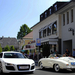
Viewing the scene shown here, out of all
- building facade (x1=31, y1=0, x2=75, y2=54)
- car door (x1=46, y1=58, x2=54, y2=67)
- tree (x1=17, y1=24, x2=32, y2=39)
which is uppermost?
tree (x1=17, y1=24, x2=32, y2=39)

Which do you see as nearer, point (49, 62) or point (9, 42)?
point (49, 62)

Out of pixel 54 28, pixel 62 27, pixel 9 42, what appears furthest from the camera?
pixel 9 42

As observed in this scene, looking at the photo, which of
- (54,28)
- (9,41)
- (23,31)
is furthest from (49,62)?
(9,41)

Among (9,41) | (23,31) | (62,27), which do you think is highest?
(23,31)

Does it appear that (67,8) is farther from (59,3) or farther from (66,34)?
(59,3)

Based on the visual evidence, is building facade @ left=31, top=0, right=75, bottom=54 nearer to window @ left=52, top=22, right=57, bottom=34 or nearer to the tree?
window @ left=52, top=22, right=57, bottom=34

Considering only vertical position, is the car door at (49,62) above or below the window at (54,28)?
below

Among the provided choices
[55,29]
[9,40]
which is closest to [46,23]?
[55,29]

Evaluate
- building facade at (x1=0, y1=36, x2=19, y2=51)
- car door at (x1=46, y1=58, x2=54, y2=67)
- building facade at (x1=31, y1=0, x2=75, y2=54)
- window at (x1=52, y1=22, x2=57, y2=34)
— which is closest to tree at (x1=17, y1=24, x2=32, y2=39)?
building facade at (x1=0, y1=36, x2=19, y2=51)

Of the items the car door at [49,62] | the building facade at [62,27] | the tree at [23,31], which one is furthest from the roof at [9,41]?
the car door at [49,62]

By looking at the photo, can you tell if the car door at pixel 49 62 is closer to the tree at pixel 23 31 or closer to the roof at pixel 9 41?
the tree at pixel 23 31

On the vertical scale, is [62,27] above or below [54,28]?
below

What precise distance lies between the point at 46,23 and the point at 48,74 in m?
20.3

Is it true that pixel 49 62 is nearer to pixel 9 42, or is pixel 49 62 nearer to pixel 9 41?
pixel 9 42
